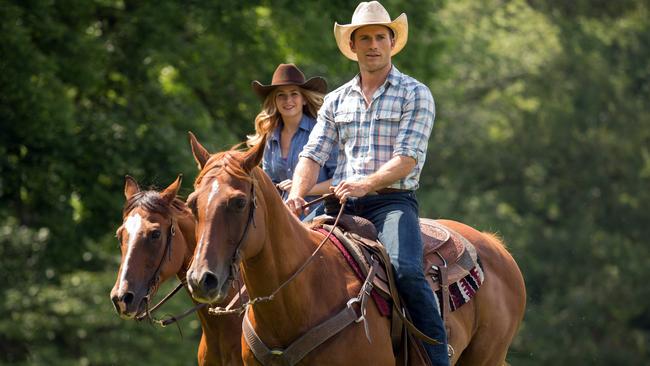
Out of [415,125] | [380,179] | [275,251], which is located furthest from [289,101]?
[275,251]

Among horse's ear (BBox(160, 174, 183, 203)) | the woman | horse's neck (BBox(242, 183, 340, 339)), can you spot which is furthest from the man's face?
the woman

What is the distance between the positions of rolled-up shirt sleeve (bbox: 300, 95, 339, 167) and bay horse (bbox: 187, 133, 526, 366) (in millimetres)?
731

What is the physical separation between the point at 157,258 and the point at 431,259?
201 centimetres

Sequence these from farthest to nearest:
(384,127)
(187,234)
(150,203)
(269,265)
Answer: (187,234) < (150,203) < (384,127) < (269,265)

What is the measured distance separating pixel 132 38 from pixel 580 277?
18.5 meters

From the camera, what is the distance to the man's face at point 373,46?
8469 millimetres

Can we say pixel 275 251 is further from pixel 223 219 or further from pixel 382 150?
pixel 382 150

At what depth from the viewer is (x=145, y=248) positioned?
8.92m

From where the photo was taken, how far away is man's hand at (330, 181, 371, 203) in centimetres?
792

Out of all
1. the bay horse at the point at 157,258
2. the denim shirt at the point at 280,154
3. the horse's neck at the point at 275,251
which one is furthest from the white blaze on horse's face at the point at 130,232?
the denim shirt at the point at 280,154

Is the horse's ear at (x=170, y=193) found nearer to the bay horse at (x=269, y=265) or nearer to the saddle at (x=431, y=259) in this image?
the saddle at (x=431, y=259)

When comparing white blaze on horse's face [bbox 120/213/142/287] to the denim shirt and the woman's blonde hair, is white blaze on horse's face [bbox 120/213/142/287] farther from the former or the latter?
the woman's blonde hair

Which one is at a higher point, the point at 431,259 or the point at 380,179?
the point at 380,179

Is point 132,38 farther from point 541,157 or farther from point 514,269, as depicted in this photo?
→ point 541,157
